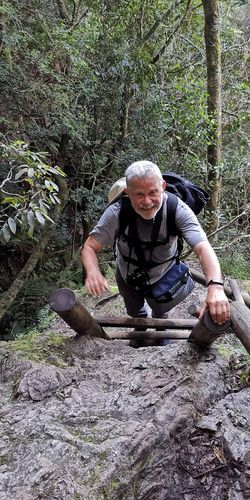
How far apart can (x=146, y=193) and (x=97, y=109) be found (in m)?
5.80

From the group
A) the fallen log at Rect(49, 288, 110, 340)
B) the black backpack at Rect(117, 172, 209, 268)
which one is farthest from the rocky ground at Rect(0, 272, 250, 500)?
the black backpack at Rect(117, 172, 209, 268)

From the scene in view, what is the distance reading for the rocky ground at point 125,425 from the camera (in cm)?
197

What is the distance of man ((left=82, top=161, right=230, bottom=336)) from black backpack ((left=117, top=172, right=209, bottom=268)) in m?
0.02

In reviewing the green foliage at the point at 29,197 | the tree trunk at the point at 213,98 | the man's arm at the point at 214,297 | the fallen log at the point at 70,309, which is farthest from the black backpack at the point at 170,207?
the tree trunk at the point at 213,98

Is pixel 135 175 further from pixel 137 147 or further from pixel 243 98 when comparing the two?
pixel 243 98

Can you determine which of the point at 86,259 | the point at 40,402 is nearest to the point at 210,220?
the point at 86,259

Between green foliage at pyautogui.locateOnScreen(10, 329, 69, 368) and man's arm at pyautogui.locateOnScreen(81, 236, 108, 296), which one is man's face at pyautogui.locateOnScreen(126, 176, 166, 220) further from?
green foliage at pyautogui.locateOnScreen(10, 329, 69, 368)

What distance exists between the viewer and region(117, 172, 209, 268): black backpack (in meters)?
2.99

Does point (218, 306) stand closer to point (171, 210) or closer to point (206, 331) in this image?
point (206, 331)

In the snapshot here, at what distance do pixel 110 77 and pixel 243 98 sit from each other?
12.3 feet

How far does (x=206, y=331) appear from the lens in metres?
2.62

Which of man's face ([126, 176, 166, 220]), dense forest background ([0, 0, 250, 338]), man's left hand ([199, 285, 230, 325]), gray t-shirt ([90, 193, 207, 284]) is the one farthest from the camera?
dense forest background ([0, 0, 250, 338])

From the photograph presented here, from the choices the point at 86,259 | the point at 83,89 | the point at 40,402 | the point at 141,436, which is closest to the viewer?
the point at 141,436

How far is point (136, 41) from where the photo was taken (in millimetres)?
7660
